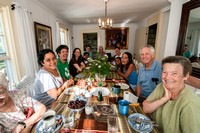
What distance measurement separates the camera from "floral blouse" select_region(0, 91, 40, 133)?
81 centimetres

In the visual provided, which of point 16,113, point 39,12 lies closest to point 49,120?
point 16,113

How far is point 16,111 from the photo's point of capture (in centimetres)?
88

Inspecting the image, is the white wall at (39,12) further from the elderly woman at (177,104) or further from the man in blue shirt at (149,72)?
the elderly woman at (177,104)

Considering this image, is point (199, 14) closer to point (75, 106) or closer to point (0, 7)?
point (75, 106)

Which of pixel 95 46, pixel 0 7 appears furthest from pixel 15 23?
pixel 95 46

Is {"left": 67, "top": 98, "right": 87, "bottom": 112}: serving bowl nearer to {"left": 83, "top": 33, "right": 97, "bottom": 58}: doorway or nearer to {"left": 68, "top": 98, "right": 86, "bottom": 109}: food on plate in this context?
{"left": 68, "top": 98, "right": 86, "bottom": 109}: food on plate

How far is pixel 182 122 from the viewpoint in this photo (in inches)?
29.2

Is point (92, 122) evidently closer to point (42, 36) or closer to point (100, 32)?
point (42, 36)

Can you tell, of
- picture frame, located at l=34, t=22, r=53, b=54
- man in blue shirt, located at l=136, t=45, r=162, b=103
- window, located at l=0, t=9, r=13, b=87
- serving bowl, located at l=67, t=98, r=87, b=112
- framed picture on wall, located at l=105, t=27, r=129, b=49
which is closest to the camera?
serving bowl, located at l=67, t=98, r=87, b=112

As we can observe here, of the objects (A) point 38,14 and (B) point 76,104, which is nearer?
(B) point 76,104

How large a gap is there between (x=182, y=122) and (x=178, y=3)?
9.94 feet

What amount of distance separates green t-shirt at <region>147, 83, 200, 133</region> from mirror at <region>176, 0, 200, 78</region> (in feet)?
5.91

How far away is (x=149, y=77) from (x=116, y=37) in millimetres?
4709

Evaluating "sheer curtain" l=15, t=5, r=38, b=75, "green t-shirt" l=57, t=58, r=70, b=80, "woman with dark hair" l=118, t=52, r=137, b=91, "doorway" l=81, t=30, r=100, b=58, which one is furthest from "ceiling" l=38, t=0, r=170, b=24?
"doorway" l=81, t=30, r=100, b=58
